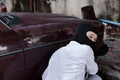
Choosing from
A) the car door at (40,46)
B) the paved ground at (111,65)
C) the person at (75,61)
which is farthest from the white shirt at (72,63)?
the paved ground at (111,65)

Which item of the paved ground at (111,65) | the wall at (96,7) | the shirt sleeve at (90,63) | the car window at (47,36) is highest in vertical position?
the wall at (96,7)

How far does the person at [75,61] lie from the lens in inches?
129

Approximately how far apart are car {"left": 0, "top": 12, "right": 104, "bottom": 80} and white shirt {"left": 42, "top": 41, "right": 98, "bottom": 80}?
0.90 ft

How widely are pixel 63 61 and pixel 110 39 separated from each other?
3.75 meters

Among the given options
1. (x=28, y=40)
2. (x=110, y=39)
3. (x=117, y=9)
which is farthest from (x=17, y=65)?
(x=117, y=9)

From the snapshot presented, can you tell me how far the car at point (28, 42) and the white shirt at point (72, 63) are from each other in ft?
0.90

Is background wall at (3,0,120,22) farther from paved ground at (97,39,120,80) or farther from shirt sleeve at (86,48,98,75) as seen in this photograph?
shirt sleeve at (86,48,98,75)

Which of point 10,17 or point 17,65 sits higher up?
point 10,17

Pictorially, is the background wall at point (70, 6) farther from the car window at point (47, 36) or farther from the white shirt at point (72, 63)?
the white shirt at point (72, 63)

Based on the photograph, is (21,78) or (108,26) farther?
(108,26)

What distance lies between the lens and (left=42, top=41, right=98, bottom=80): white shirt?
3279 mm

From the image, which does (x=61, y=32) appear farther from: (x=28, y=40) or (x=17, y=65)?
(x=17, y=65)

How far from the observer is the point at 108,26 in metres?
7.24

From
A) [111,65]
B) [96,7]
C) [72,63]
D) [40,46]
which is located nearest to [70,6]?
[96,7]
